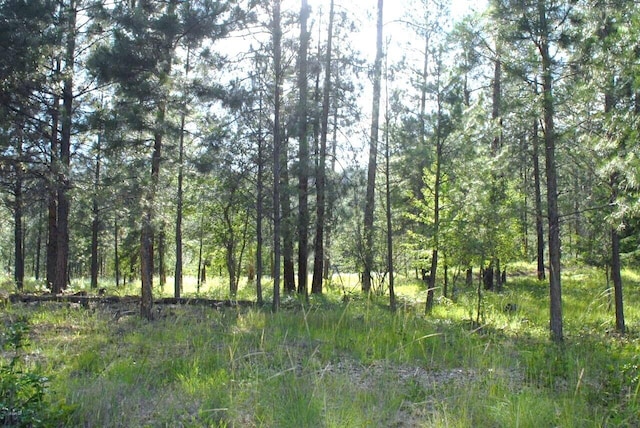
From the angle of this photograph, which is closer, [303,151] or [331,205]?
[303,151]

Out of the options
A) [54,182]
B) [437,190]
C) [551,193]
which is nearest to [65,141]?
[54,182]

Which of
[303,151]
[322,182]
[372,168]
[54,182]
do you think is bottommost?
[54,182]

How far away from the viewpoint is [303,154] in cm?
1370

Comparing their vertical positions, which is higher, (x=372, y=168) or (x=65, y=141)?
(x=65, y=141)

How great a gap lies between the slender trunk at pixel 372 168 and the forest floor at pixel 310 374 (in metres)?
4.28

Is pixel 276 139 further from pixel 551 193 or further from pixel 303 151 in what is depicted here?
pixel 551 193

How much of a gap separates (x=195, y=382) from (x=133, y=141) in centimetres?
607

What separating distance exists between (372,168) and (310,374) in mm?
11717

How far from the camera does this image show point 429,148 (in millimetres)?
12414

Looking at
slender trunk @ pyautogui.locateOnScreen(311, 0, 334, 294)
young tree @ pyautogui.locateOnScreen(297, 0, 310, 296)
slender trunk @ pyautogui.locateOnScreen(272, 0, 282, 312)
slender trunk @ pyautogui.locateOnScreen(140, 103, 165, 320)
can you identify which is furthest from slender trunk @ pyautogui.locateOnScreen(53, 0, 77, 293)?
slender trunk @ pyautogui.locateOnScreen(311, 0, 334, 294)

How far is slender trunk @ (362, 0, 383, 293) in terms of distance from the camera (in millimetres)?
13281

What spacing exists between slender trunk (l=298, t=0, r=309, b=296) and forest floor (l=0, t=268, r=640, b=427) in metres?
5.18

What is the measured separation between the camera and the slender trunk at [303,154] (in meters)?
12.0

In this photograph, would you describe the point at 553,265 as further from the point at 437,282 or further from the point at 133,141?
the point at 437,282
